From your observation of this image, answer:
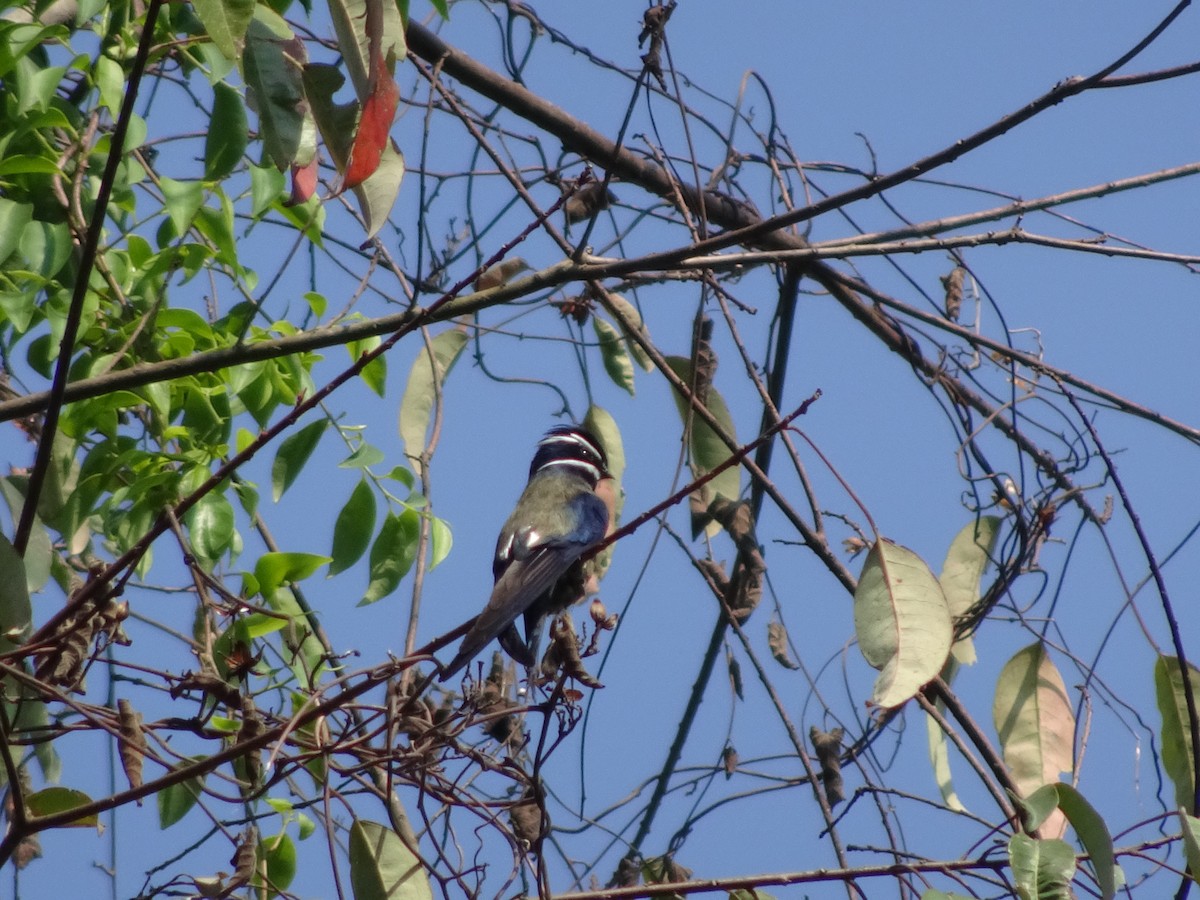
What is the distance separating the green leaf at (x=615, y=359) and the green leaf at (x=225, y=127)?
1.74 m

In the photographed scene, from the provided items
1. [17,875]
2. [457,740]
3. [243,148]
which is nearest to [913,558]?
[457,740]

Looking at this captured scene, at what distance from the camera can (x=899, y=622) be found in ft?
8.86

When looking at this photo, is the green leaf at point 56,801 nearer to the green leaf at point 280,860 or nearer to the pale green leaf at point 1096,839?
the green leaf at point 280,860

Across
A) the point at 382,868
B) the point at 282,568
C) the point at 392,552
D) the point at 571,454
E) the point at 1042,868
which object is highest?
the point at 571,454

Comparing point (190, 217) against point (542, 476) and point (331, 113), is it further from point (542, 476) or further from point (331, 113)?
point (542, 476)

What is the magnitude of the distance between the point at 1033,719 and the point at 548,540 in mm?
1685

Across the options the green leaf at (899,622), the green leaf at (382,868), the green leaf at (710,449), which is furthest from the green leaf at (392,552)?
the green leaf at (899,622)

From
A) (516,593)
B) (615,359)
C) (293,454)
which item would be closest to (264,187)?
(293,454)

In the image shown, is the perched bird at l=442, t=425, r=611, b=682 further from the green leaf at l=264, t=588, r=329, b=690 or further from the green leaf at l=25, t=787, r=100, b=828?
the green leaf at l=25, t=787, r=100, b=828

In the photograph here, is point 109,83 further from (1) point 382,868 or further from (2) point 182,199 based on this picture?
(1) point 382,868

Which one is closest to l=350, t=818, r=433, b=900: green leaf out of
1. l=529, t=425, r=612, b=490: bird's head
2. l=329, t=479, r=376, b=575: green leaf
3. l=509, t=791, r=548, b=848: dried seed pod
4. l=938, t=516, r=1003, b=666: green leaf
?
l=509, t=791, r=548, b=848: dried seed pod

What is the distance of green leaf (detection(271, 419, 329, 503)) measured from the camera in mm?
3312

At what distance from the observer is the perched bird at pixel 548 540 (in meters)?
3.63

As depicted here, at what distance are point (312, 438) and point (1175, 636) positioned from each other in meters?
2.10
